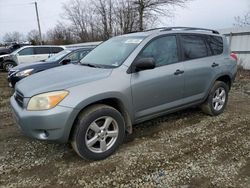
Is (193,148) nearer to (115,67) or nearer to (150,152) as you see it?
(150,152)

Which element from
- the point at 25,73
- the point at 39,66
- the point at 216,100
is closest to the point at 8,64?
the point at 39,66

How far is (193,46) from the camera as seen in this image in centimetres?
438

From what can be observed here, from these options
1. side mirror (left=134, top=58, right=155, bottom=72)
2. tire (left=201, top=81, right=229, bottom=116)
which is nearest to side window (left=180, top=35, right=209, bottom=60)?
tire (left=201, top=81, right=229, bottom=116)

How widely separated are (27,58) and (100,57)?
420 inches

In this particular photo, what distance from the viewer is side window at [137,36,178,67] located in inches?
147

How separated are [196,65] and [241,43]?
8.61 m

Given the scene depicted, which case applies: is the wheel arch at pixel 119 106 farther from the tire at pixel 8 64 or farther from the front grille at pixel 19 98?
the tire at pixel 8 64

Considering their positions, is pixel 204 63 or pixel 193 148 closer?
pixel 193 148

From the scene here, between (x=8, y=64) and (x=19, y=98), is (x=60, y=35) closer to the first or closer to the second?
(x=8, y=64)

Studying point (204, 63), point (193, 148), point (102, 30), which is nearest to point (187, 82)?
point (204, 63)

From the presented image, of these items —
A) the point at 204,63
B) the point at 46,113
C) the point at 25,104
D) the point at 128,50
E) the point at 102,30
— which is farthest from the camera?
the point at 102,30

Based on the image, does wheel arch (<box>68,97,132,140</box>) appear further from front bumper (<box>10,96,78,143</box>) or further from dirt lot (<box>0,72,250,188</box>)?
dirt lot (<box>0,72,250,188</box>)

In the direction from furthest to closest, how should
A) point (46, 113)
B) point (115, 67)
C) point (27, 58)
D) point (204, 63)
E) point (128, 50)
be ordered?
point (27, 58) → point (204, 63) → point (128, 50) → point (115, 67) → point (46, 113)

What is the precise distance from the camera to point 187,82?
416cm
